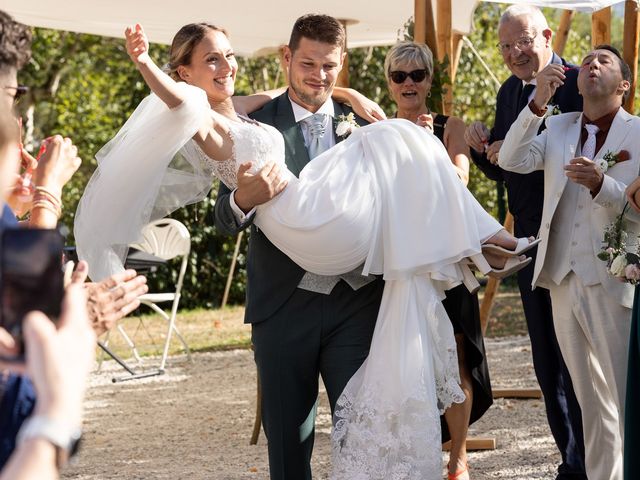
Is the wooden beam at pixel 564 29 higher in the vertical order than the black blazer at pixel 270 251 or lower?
higher

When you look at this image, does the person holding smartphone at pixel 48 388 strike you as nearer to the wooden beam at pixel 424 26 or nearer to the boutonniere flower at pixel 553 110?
the boutonniere flower at pixel 553 110

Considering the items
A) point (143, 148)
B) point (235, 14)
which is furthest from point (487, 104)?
point (143, 148)

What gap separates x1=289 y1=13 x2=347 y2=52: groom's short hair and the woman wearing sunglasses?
1145 mm

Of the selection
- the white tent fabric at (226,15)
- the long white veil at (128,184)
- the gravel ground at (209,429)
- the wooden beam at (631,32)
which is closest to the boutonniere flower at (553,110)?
the wooden beam at (631,32)

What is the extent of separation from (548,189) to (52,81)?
13639 millimetres

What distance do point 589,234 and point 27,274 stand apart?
3.41 metres

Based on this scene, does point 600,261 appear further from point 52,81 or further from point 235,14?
point 52,81

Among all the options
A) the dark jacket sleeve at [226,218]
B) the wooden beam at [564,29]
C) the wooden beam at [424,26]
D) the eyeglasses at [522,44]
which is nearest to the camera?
the dark jacket sleeve at [226,218]

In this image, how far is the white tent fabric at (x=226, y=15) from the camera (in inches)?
347

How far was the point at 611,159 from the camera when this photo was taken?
4723mm

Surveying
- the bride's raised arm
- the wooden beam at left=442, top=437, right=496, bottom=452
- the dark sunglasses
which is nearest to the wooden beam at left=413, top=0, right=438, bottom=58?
the dark sunglasses

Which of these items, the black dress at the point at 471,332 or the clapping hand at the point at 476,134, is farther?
the black dress at the point at 471,332

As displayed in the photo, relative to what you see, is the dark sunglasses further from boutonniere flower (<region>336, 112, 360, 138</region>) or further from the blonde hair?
boutonniere flower (<region>336, 112, 360, 138</region>)

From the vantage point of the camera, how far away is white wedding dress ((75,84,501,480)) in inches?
152
